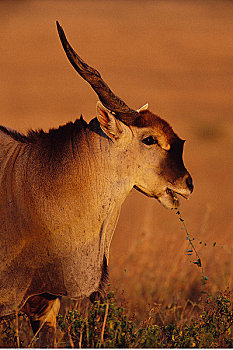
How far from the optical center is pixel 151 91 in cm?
3422

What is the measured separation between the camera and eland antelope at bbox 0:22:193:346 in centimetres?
543

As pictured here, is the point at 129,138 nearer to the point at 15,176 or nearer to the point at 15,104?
the point at 15,176

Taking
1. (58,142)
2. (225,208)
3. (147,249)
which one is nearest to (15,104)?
(225,208)

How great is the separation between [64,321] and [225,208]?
11180 millimetres

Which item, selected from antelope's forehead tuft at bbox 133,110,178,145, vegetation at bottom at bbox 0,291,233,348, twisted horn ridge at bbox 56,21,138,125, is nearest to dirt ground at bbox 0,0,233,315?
vegetation at bottom at bbox 0,291,233,348

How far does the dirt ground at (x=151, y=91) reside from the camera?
975 cm

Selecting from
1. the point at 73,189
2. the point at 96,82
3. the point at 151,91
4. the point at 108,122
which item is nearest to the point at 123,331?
the point at 73,189

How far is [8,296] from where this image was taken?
17.6ft

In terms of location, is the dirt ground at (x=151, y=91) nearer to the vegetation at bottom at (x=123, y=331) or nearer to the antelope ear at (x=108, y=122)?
the vegetation at bottom at (x=123, y=331)

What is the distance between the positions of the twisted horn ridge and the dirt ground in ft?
5.60

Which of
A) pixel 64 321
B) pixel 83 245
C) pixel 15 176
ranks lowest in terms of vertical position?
pixel 64 321

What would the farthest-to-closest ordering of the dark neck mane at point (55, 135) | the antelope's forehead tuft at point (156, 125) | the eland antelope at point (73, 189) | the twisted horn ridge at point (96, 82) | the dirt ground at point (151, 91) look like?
the dirt ground at point (151, 91) → the antelope's forehead tuft at point (156, 125) → the dark neck mane at point (55, 135) → the twisted horn ridge at point (96, 82) → the eland antelope at point (73, 189)

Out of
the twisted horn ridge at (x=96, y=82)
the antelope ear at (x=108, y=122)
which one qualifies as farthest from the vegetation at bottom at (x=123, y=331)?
the twisted horn ridge at (x=96, y=82)

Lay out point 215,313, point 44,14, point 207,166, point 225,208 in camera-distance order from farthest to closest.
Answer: point 44,14
point 207,166
point 225,208
point 215,313
